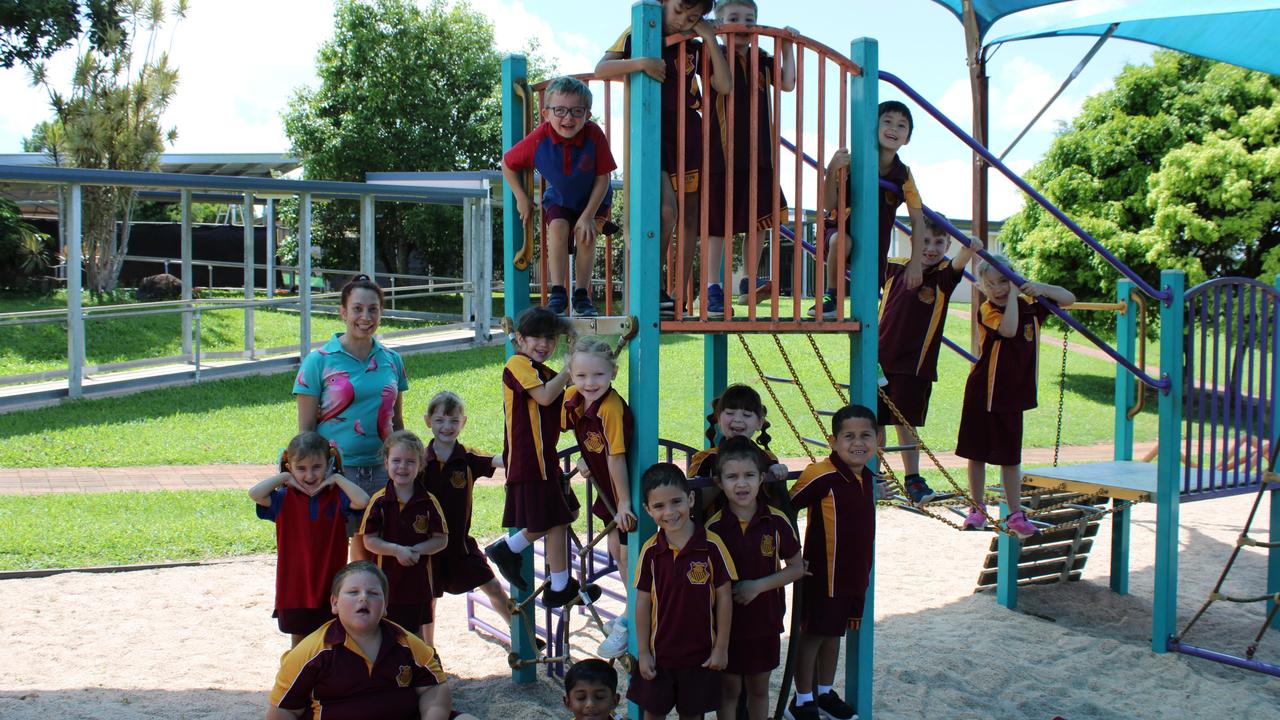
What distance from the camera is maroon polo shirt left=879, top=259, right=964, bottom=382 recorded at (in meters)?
6.33

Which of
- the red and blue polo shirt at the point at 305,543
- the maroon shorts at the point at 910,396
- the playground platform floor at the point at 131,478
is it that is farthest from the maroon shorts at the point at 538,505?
the playground platform floor at the point at 131,478

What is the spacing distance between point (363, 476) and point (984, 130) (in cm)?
850

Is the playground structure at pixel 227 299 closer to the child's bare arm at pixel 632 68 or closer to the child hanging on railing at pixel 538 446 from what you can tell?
the child hanging on railing at pixel 538 446

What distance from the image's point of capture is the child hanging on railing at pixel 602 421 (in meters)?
4.67

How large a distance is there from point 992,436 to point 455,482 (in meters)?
3.04

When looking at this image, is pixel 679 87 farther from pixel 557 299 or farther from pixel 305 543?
pixel 305 543

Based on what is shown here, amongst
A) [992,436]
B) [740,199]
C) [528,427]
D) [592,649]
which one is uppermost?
[740,199]

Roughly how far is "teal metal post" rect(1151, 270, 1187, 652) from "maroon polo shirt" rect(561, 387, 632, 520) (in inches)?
153

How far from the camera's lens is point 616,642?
16.0 feet

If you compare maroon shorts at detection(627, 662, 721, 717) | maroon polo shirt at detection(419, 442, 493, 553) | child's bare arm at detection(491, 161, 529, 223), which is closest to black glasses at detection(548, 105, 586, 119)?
child's bare arm at detection(491, 161, 529, 223)

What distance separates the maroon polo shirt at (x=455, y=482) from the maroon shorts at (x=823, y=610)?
1551 mm

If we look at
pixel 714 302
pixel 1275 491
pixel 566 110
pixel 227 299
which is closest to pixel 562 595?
pixel 714 302

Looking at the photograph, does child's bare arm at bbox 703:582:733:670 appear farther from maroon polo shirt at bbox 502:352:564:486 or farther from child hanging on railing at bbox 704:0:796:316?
child hanging on railing at bbox 704:0:796:316

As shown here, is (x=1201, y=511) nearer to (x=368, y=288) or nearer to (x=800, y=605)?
(x=800, y=605)
